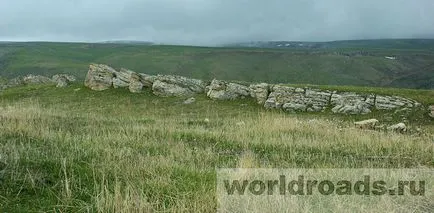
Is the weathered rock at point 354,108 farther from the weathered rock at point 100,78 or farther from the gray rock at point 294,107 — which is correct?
the weathered rock at point 100,78

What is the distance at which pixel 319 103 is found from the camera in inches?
1353

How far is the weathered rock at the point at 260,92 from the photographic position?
36156mm

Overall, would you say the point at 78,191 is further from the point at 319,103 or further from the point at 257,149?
the point at 319,103

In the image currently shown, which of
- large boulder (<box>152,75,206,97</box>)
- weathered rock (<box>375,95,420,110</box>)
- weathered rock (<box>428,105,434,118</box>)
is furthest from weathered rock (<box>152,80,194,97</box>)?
weathered rock (<box>428,105,434,118</box>)

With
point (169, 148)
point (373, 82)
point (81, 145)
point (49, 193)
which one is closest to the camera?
point (49, 193)

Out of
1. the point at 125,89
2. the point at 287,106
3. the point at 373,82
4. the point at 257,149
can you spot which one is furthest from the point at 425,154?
the point at 373,82

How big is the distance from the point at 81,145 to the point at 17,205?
4.38 metres

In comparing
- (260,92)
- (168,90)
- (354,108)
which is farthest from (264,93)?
(168,90)

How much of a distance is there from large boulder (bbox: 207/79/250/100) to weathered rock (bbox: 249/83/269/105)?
0.48m

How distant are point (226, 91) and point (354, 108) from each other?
9914 millimetres

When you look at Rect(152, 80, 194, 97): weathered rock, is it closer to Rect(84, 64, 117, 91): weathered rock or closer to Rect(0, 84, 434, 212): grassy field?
Rect(84, 64, 117, 91): weathered rock

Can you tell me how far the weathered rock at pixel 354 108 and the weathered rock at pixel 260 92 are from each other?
18.1ft

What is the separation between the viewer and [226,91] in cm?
3706

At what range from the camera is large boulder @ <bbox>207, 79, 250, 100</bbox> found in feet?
120
